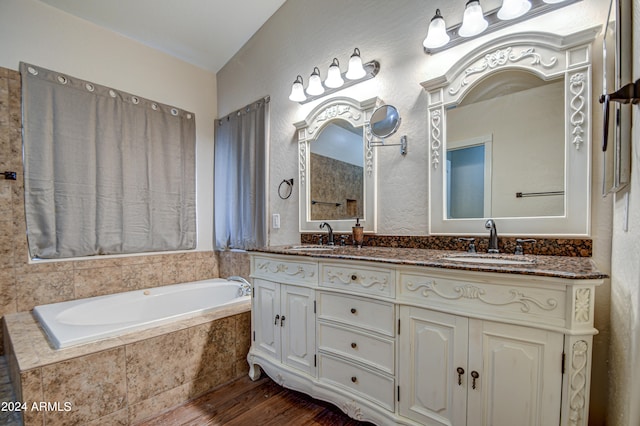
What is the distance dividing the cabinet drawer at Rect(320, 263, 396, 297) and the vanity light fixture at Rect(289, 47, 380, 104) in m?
1.28

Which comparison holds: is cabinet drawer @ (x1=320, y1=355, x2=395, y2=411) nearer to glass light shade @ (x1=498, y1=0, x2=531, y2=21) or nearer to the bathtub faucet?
the bathtub faucet

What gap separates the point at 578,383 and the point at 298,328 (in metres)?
1.19

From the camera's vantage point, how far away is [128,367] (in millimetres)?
1529

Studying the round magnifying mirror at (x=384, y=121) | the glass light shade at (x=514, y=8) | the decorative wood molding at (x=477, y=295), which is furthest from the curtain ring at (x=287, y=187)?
the glass light shade at (x=514, y=8)

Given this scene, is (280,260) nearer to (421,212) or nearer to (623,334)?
(421,212)

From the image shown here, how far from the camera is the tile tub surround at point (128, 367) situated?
4.34ft

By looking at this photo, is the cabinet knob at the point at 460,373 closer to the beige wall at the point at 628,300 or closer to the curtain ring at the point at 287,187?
the beige wall at the point at 628,300

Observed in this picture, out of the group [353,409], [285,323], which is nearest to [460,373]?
[353,409]

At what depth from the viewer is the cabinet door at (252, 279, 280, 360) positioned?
1722 mm

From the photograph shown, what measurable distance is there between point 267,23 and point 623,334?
307 centimetres

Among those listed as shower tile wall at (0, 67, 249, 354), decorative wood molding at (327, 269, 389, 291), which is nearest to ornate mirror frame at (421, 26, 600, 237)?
decorative wood molding at (327, 269, 389, 291)

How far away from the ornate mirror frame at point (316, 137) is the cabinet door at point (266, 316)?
619mm

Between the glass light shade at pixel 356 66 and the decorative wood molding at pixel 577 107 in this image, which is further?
the glass light shade at pixel 356 66

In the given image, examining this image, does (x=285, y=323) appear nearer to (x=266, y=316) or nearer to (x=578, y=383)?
(x=266, y=316)
